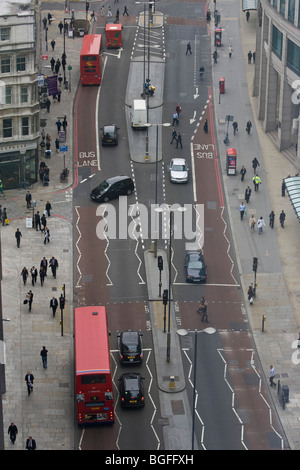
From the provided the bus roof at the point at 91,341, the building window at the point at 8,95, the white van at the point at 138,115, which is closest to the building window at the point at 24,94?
the building window at the point at 8,95

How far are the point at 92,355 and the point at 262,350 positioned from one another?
17.3m

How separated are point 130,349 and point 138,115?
134 ft

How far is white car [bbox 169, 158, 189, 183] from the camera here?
131500mm

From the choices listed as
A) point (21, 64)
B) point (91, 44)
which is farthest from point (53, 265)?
point (91, 44)

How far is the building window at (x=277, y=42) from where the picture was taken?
138250 millimetres

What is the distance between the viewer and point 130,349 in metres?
105

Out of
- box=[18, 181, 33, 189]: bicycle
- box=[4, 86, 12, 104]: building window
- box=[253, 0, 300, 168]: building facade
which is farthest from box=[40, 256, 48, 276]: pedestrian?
box=[253, 0, 300, 168]: building facade

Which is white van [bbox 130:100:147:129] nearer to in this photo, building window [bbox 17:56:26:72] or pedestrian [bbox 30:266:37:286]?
building window [bbox 17:56:26:72]

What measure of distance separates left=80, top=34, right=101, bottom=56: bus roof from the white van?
39.9ft

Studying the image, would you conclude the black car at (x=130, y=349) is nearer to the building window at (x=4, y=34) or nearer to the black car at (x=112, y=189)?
the black car at (x=112, y=189)

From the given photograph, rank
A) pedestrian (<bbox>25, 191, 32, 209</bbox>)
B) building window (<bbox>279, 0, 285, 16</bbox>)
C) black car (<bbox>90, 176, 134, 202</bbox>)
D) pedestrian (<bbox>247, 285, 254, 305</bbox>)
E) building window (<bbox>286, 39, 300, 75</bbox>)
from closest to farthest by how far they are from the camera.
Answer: pedestrian (<bbox>247, 285, 254, 305</bbox>) < pedestrian (<bbox>25, 191, 32, 209</bbox>) < black car (<bbox>90, 176, 134, 202</bbox>) < building window (<bbox>286, 39, 300, 75</bbox>) < building window (<bbox>279, 0, 285, 16</bbox>)

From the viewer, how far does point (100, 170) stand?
440ft

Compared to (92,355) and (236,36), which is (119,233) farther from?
(236,36)
